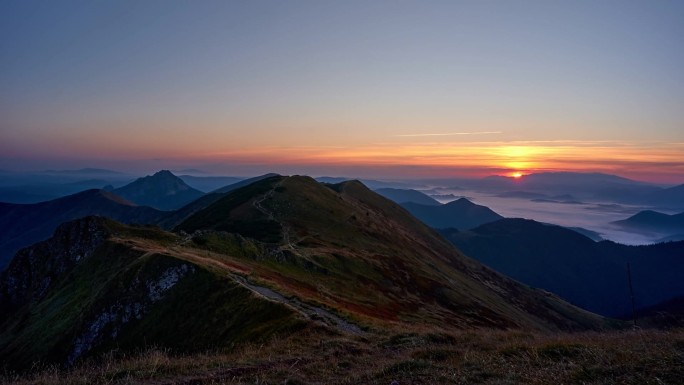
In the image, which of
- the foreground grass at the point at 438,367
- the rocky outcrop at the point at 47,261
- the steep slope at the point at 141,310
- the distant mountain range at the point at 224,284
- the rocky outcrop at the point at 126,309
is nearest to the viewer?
the foreground grass at the point at 438,367

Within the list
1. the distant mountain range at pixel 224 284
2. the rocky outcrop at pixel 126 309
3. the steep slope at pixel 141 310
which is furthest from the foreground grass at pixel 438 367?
the rocky outcrop at pixel 126 309

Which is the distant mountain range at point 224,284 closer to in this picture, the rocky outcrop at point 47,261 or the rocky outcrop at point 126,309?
the rocky outcrop at point 126,309

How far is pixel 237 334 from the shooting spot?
2814 cm

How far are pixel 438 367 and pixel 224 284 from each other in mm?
27435

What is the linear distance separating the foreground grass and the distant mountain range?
9.16 m

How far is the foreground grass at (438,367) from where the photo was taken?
1141 cm

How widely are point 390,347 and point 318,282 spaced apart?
44.0 m

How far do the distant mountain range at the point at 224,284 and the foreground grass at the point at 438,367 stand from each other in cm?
916

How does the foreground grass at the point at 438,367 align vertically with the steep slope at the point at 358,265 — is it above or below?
above

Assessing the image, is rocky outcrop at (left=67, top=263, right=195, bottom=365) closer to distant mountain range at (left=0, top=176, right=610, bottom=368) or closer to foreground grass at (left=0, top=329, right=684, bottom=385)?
distant mountain range at (left=0, top=176, right=610, bottom=368)

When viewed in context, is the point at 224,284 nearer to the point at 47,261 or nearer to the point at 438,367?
the point at 438,367

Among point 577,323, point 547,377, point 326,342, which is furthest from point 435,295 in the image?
point 577,323

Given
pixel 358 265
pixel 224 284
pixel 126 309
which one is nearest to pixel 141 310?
pixel 126 309

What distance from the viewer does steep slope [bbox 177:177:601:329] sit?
204 feet
